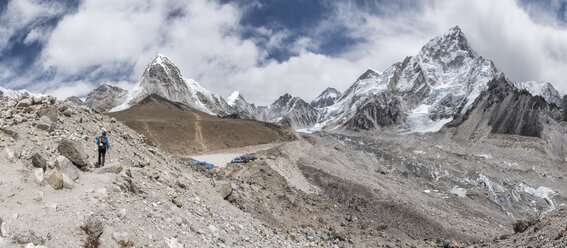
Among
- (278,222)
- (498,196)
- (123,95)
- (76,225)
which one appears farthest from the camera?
(123,95)

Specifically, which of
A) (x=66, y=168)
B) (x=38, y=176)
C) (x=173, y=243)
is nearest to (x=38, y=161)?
(x=66, y=168)

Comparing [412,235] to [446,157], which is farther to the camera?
[446,157]

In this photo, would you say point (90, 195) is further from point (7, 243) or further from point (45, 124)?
point (45, 124)

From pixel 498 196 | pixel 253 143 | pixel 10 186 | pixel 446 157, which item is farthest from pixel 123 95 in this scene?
pixel 10 186

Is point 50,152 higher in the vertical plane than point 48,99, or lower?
lower

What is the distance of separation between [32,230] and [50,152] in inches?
199

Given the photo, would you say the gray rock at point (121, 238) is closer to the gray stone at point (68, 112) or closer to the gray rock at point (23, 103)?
the gray rock at point (23, 103)

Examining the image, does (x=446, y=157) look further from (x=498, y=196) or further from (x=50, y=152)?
(x=50, y=152)

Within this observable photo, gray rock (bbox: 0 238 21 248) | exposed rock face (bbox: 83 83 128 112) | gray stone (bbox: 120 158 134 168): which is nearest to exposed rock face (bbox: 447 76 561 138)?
gray stone (bbox: 120 158 134 168)

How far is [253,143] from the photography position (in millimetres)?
74562

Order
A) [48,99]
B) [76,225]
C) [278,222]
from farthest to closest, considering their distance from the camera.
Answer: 1. [278,222]
2. [48,99]
3. [76,225]

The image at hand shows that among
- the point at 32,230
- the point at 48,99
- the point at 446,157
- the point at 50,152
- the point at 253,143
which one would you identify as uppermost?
the point at 446,157

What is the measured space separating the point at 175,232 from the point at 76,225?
3.18 meters

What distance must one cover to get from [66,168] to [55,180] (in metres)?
1.11
